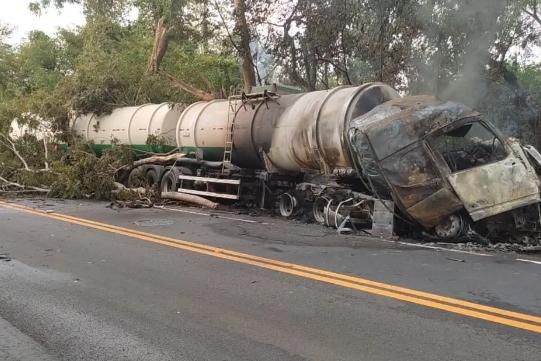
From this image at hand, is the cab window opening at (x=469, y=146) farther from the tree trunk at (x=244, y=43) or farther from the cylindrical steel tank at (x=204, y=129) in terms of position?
the tree trunk at (x=244, y=43)

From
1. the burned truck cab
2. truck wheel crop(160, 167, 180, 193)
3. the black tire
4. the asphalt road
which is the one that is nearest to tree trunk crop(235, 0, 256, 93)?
truck wheel crop(160, 167, 180, 193)

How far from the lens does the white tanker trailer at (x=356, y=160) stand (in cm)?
905

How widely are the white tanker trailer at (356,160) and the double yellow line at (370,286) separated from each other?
11.3ft

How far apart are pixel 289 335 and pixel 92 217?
27.7 ft

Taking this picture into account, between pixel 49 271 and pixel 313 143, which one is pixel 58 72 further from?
pixel 49 271

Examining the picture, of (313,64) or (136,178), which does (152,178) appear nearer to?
(136,178)

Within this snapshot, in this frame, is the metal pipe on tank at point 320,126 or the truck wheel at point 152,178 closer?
the metal pipe on tank at point 320,126

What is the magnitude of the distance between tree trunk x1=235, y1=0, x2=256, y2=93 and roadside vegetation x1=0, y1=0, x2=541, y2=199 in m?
0.04

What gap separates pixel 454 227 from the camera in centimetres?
928

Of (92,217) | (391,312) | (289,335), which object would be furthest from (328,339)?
(92,217)

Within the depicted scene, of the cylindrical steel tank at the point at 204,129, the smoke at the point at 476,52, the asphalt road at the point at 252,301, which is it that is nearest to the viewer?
the asphalt road at the point at 252,301

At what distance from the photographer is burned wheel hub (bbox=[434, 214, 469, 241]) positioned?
9211 mm

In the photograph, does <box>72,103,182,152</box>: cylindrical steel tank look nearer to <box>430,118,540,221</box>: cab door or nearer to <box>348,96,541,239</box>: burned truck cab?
<box>348,96,541,239</box>: burned truck cab

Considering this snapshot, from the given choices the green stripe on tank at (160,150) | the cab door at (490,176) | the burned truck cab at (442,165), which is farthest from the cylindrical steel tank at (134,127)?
the cab door at (490,176)
